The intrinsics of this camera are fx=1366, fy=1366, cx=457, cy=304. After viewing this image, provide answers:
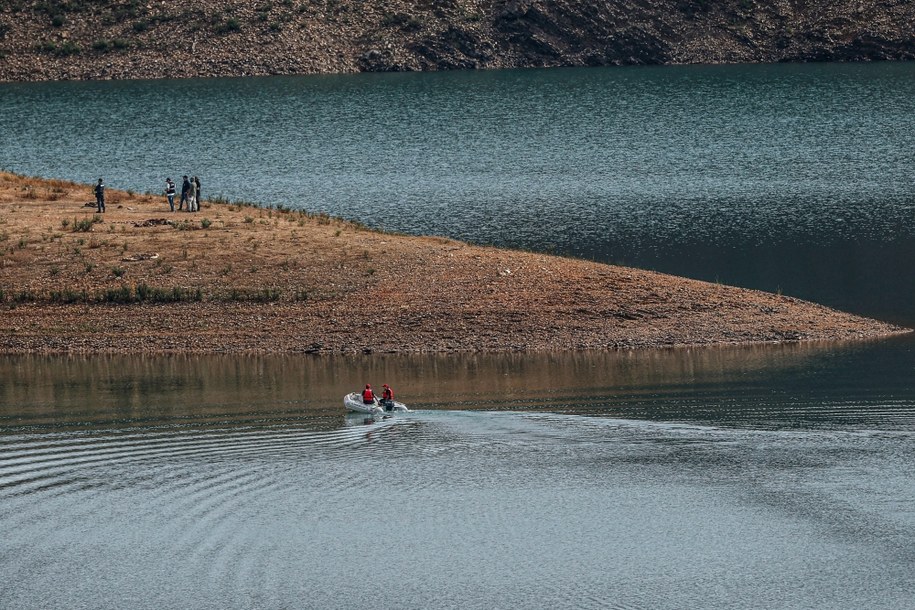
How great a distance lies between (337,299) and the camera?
4988 centimetres

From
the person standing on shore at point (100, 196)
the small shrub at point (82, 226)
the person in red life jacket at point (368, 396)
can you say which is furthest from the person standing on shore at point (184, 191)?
the person in red life jacket at point (368, 396)

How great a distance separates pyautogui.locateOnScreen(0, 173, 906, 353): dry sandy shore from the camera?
4722cm

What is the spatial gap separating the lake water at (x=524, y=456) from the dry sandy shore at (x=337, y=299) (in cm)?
155

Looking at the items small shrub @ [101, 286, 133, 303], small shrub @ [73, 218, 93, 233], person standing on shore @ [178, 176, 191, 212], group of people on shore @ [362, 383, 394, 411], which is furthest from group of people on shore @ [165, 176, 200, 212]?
group of people on shore @ [362, 383, 394, 411]

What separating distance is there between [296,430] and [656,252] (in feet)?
88.1

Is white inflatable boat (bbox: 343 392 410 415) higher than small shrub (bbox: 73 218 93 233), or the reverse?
small shrub (bbox: 73 218 93 233)

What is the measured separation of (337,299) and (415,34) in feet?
331

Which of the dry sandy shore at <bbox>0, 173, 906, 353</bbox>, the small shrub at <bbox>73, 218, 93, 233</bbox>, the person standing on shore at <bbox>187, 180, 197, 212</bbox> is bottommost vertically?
the dry sandy shore at <bbox>0, 173, 906, 353</bbox>

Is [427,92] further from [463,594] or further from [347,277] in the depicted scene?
[463,594]

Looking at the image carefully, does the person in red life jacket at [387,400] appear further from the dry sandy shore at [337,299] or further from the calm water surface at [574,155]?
the calm water surface at [574,155]

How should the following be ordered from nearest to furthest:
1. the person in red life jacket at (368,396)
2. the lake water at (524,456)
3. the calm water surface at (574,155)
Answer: the lake water at (524,456), the person in red life jacket at (368,396), the calm water surface at (574,155)

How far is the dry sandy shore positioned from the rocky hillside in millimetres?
91584

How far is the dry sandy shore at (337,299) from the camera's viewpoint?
4722 centimetres

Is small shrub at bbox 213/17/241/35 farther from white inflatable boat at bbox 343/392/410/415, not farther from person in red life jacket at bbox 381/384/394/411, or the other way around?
person in red life jacket at bbox 381/384/394/411
